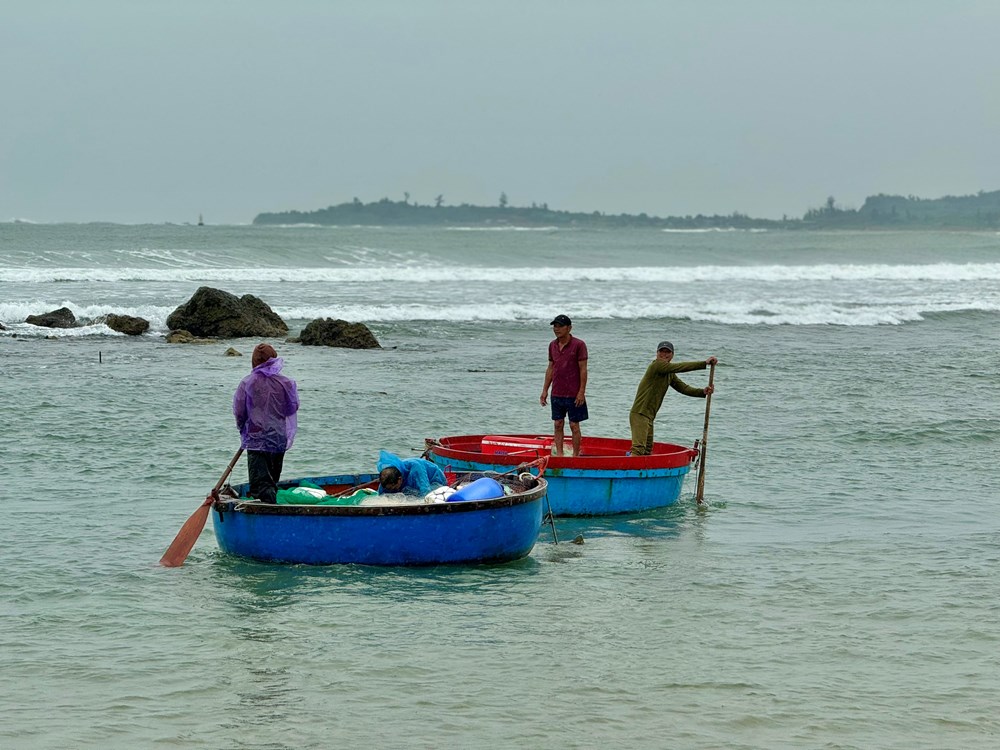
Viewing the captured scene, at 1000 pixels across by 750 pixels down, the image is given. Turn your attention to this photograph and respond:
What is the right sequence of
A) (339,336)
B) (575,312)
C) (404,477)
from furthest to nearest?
(575,312) < (339,336) < (404,477)

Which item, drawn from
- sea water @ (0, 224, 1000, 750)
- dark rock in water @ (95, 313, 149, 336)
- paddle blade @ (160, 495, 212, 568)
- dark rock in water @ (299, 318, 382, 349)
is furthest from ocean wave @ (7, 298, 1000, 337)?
paddle blade @ (160, 495, 212, 568)

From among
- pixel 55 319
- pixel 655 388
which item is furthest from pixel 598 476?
pixel 55 319

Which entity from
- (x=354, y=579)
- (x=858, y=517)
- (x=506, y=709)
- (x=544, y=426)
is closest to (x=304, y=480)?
(x=354, y=579)

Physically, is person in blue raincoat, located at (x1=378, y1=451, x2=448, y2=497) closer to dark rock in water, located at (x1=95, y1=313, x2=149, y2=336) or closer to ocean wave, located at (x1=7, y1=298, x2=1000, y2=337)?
dark rock in water, located at (x1=95, y1=313, x2=149, y2=336)

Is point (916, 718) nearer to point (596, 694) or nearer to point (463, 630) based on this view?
Result: point (596, 694)

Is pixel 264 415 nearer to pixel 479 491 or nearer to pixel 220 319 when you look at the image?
pixel 479 491

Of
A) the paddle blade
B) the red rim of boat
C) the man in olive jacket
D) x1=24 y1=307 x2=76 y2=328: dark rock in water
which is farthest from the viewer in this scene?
x1=24 y1=307 x2=76 y2=328: dark rock in water

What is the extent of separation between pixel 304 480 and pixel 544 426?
7.07 metres

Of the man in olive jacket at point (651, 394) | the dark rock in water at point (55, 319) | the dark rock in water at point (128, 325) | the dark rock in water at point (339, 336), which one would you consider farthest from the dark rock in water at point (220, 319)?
the man in olive jacket at point (651, 394)

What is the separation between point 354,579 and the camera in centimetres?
980

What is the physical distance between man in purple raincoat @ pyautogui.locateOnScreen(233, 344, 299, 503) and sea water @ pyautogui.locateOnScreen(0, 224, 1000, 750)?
Result: 0.76m

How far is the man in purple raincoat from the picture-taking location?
10.5m

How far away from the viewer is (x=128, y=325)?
29125 mm

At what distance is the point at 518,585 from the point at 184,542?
2647mm
